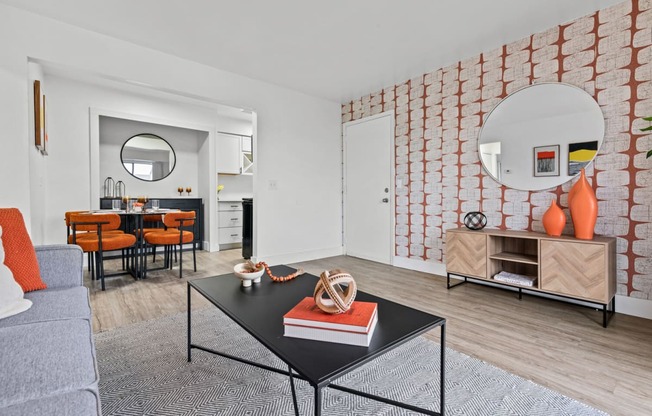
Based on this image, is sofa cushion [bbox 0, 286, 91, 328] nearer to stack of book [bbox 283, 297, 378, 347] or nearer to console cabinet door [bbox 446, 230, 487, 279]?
stack of book [bbox 283, 297, 378, 347]

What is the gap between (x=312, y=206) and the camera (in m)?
4.61

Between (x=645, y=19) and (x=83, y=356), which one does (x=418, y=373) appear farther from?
(x=645, y=19)

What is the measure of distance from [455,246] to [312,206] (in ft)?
7.17

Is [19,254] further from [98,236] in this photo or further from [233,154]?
[233,154]

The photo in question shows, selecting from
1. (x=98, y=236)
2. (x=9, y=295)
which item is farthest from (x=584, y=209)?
(x=98, y=236)

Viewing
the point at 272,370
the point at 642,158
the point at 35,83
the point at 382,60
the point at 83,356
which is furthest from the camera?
the point at 382,60

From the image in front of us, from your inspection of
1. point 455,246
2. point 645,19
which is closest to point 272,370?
point 455,246

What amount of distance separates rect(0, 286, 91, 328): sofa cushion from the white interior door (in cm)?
337

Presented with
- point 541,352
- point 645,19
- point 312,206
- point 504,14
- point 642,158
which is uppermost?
point 504,14

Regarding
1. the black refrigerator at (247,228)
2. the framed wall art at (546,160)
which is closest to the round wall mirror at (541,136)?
the framed wall art at (546,160)

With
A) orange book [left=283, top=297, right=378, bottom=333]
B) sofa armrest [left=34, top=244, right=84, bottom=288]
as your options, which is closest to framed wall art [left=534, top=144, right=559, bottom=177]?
orange book [left=283, top=297, right=378, bottom=333]

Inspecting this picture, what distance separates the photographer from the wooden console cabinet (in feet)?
7.13

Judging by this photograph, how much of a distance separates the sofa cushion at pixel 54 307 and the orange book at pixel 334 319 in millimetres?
878

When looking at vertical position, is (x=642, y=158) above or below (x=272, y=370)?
above
